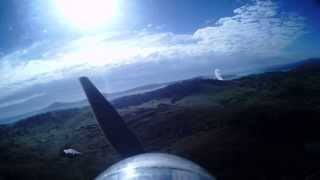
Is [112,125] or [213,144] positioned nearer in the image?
[112,125]

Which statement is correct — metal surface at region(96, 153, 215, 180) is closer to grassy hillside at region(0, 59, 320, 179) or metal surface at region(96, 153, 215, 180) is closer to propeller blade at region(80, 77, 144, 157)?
grassy hillside at region(0, 59, 320, 179)

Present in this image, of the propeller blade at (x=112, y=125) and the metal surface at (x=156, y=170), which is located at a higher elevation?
the propeller blade at (x=112, y=125)

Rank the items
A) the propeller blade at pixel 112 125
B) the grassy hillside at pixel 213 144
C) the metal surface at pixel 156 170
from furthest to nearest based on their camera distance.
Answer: the grassy hillside at pixel 213 144 < the propeller blade at pixel 112 125 < the metal surface at pixel 156 170

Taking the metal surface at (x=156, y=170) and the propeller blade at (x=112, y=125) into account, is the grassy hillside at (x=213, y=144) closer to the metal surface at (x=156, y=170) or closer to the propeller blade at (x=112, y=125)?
the propeller blade at (x=112, y=125)

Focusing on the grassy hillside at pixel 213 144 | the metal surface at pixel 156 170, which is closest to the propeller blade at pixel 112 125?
the grassy hillside at pixel 213 144

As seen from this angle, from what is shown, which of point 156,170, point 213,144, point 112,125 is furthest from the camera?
point 213,144

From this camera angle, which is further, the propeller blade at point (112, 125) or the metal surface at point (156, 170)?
the propeller blade at point (112, 125)

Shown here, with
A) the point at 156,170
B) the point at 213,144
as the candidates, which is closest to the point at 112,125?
the point at 213,144

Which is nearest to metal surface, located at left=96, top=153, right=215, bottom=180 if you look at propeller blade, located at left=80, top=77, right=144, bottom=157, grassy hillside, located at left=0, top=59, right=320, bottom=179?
grassy hillside, located at left=0, top=59, right=320, bottom=179

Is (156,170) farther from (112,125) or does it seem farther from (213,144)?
(213,144)

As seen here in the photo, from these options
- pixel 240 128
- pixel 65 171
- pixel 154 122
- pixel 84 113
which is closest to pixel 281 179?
pixel 240 128

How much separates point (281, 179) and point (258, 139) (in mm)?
7738

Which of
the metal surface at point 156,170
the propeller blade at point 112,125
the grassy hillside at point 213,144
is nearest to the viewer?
the metal surface at point 156,170

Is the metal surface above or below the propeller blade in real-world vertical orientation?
below
